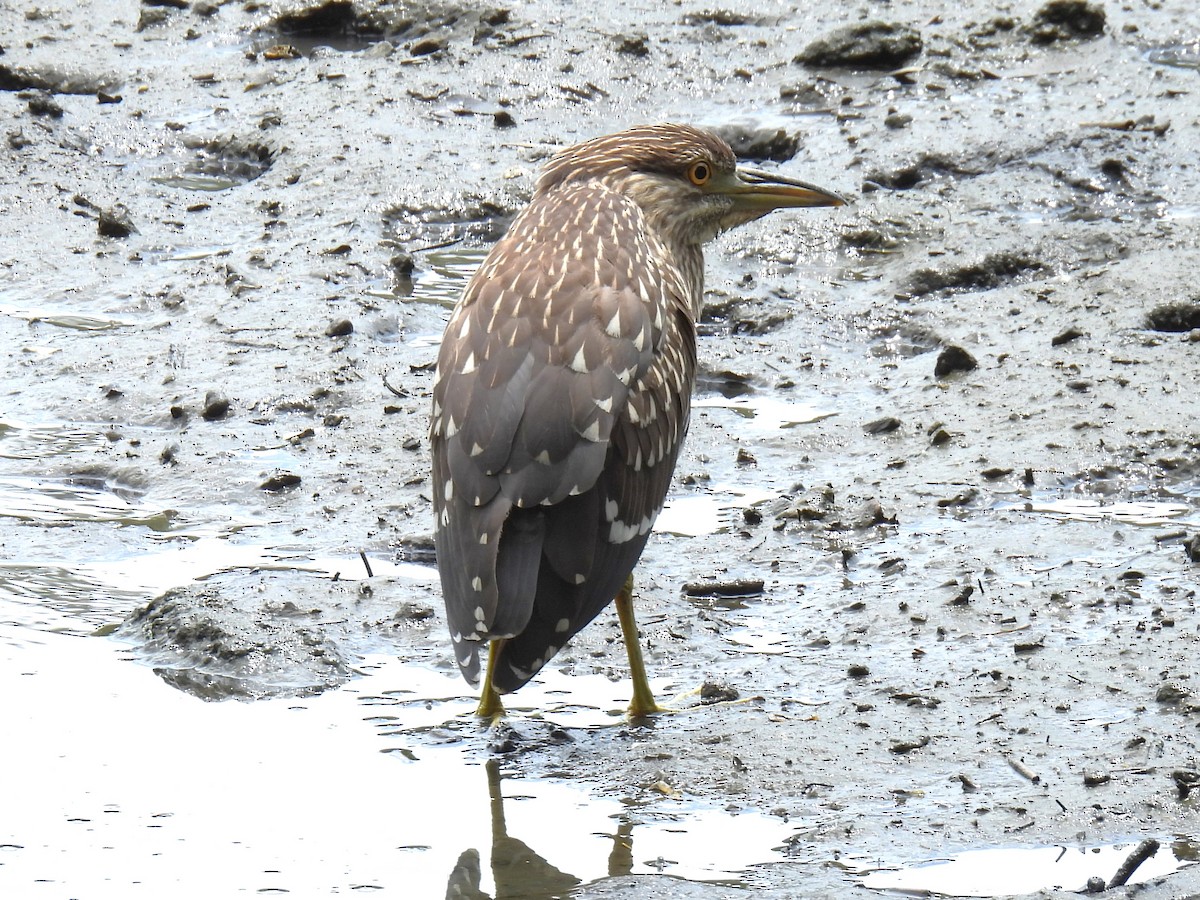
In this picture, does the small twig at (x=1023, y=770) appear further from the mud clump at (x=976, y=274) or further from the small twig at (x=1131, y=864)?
the mud clump at (x=976, y=274)

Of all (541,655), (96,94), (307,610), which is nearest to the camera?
(541,655)

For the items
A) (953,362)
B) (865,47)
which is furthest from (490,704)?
(865,47)

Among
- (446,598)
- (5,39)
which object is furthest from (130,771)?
(5,39)

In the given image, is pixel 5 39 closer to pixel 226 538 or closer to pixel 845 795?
pixel 226 538

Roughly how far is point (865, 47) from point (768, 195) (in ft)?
13.0

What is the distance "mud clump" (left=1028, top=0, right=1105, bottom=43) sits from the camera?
9.73m

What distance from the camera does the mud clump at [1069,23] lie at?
9.73 m

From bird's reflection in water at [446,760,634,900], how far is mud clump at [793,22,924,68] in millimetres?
6450

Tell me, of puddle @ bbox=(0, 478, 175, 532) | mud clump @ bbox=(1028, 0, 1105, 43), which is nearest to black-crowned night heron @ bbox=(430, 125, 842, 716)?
puddle @ bbox=(0, 478, 175, 532)

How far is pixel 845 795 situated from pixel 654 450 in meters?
1.11

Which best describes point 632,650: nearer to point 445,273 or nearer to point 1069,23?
point 445,273

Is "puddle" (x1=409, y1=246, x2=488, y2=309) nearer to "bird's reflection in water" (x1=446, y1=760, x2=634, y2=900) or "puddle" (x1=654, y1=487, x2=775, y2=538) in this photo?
"puddle" (x1=654, y1=487, x2=775, y2=538)

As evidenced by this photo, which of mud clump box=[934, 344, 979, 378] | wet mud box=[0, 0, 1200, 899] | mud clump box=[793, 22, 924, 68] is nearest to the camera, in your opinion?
wet mud box=[0, 0, 1200, 899]

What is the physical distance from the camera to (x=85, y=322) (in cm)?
760
